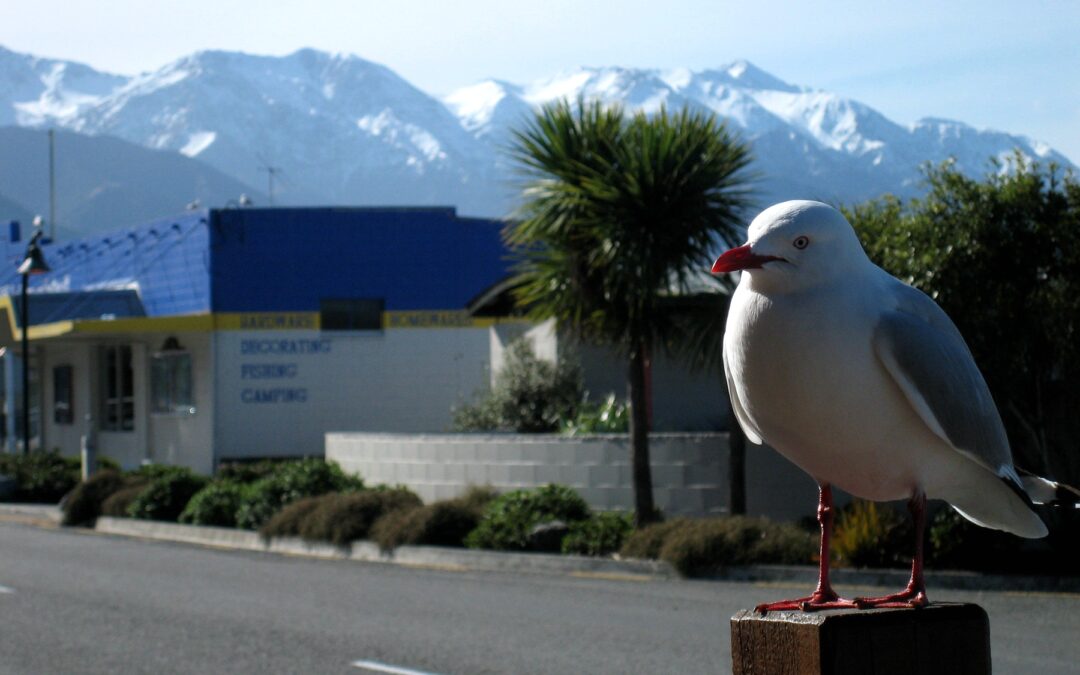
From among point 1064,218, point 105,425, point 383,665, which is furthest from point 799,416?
point 105,425

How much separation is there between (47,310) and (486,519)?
24.6 meters

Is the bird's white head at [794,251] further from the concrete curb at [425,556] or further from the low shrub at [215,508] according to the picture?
the low shrub at [215,508]

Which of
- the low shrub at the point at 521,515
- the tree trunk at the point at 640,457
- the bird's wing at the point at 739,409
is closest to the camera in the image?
the bird's wing at the point at 739,409

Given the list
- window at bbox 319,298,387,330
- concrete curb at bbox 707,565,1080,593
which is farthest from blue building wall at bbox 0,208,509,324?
concrete curb at bbox 707,565,1080,593

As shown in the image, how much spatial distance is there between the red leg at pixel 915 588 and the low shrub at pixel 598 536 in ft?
40.2

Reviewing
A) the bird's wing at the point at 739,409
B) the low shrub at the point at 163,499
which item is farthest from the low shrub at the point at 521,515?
the bird's wing at the point at 739,409

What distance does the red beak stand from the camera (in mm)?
2670

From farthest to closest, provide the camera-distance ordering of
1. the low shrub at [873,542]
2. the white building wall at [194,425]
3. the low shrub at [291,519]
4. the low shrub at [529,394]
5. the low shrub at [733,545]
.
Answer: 1. the white building wall at [194,425]
2. the low shrub at [529,394]
3. the low shrub at [291,519]
4. the low shrub at [733,545]
5. the low shrub at [873,542]

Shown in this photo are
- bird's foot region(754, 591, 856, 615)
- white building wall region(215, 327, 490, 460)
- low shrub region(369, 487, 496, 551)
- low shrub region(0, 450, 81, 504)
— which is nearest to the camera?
bird's foot region(754, 591, 856, 615)

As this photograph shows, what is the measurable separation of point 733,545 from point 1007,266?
363 centimetres

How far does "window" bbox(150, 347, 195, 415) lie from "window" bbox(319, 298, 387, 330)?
3351mm

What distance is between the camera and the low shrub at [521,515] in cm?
1577

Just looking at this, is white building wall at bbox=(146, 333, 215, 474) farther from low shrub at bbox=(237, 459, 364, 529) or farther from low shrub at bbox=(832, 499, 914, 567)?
low shrub at bbox=(832, 499, 914, 567)

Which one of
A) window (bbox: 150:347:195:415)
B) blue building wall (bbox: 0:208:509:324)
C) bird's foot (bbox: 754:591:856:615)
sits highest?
blue building wall (bbox: 0:208:509:324)
